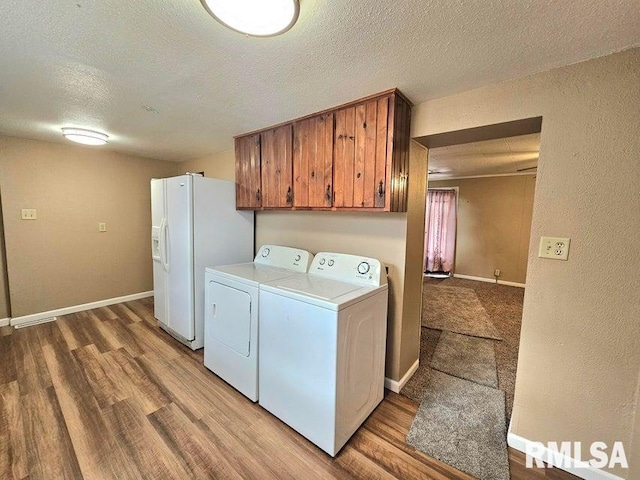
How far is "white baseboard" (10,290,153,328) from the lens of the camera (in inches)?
123

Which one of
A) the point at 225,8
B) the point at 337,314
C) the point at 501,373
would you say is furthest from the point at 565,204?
the point at 225,8

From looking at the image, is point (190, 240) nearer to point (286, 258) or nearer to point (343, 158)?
point (286, 258)

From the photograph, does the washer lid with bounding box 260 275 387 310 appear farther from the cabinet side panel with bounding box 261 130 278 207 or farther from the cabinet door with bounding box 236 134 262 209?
the cabinet door with bounding box 236 134 262 209

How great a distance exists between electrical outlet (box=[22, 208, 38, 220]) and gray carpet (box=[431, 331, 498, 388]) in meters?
4.80

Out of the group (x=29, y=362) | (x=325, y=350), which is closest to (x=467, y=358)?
(x=325, y=350)

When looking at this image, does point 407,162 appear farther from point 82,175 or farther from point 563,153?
point 82,175

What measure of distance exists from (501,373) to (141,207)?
16.4ft

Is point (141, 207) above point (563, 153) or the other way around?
the other way around

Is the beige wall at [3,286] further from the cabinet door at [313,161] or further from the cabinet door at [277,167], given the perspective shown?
the cabinet door at [313,161]

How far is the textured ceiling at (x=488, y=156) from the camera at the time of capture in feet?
9.93

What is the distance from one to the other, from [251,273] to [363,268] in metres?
0.92

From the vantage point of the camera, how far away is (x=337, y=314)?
56.6 inches

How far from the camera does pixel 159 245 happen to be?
2.89m

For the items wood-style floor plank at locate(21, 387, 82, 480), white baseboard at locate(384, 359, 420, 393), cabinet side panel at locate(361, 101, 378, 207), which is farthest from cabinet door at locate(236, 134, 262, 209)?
wood-style floor plank at locate(21, 387, 82, 480)
